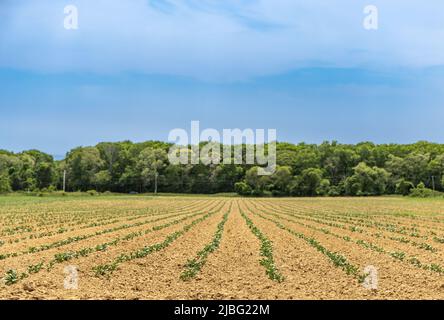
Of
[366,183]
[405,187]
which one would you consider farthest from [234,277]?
[366,183]

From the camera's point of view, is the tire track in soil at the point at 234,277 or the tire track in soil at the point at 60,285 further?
the tire track in soil at the point at 234,277

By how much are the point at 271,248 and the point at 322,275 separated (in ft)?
14.4

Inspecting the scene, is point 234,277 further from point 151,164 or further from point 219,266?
point 151,164

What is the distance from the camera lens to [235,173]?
4884 inches

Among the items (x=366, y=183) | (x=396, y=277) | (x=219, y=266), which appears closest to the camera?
(x=396, y=277)

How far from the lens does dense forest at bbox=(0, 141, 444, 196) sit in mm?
112562

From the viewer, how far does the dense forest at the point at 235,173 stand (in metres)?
113

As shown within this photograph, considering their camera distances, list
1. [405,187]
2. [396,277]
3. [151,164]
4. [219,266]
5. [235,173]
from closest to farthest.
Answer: [396,277] < [219,266] < [405,187] < [151,164] < [235,173]

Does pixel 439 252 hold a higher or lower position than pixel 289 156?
lower

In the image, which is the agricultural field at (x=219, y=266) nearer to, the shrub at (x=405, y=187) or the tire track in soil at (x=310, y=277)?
the tire track in soil at (x=310, y=277)

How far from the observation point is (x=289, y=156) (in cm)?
13362

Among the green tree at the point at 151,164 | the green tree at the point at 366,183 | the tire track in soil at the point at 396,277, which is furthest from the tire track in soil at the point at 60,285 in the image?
the green tree at the point at 151,164
